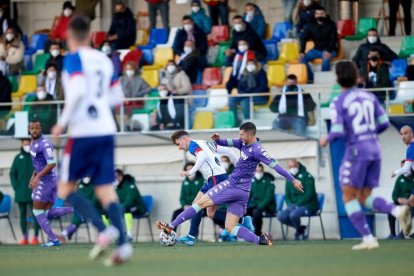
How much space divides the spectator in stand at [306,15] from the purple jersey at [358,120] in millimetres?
15319

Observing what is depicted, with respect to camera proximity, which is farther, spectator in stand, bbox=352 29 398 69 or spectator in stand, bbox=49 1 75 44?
spectator in stand, bbox=49 1 75 44

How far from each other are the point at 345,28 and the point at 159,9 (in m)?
4.76

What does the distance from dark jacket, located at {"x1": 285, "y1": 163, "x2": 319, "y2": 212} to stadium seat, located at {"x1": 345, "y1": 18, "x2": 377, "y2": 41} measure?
14.3 ft

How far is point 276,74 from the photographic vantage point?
30.0 metres

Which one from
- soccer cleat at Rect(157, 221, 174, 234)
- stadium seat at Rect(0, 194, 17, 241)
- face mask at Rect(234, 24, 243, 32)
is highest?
face mask at Rect(234, 24, 243, 32)

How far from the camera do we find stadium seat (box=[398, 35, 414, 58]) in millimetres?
29969

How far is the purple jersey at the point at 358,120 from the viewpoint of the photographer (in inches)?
590

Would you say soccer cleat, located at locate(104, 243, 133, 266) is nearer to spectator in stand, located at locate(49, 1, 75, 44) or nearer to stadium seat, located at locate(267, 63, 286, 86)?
stadium seat, located at locate(267, 63, 286, 86)

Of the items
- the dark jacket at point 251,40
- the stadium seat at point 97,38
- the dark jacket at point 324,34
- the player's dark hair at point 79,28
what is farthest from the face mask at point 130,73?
the player's dark hair at point 79,28

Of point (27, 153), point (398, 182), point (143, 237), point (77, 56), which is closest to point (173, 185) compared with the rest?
point (143, 237)

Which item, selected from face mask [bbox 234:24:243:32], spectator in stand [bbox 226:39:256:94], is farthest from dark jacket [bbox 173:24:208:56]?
spectator in stand [bbox 226:39:256:94]

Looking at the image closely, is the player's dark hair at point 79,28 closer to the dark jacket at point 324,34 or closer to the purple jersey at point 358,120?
the purple jersey at point 358,120

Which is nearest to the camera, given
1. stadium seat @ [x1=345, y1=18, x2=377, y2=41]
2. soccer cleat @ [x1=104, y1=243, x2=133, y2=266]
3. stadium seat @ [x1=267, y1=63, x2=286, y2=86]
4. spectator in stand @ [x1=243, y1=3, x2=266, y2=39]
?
soccer cleat @ [x1=104, y1=243, x2=133, y2=266]

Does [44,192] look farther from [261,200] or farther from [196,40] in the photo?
[196,40]
